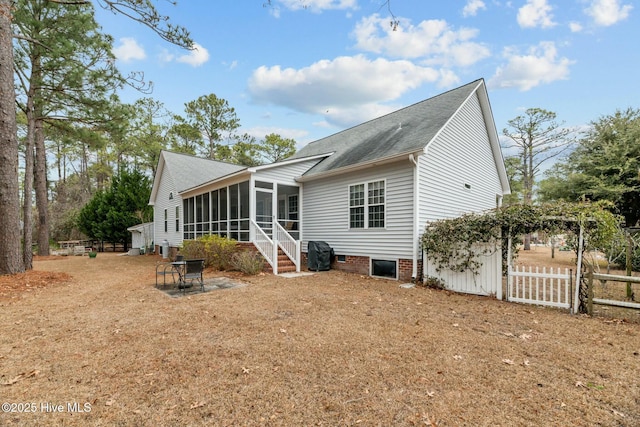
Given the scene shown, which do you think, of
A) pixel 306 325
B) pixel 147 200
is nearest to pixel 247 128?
pixel 147 200

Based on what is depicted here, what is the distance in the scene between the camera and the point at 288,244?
1092 cm

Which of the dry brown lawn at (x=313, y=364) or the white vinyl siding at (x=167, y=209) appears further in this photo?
the white vinyl siding at (x=167, y=209)

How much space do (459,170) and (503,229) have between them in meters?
4.44

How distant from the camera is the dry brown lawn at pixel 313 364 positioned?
2.58 metres

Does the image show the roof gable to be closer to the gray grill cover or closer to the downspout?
the gray grill cover

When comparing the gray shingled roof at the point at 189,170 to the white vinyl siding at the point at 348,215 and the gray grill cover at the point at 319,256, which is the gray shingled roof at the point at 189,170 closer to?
the white vinyl siding at the point at 348,215

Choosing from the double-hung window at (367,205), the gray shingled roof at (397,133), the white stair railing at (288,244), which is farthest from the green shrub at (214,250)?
the double-hung window at (367,205)

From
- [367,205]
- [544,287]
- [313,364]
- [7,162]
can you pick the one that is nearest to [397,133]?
[367,205]

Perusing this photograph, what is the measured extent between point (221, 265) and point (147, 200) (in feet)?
52.5

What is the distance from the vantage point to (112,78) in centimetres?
1177

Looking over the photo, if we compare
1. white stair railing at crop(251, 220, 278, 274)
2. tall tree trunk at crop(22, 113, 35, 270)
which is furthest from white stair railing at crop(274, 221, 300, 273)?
tall tree trunk at crop(22, 113, 35, 270)

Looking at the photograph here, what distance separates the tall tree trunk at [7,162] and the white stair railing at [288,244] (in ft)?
25.1

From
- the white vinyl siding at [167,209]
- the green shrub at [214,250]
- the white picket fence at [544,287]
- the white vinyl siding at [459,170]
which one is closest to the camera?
the white picket fence at [544,287]

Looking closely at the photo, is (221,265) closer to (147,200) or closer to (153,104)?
(147,200)
